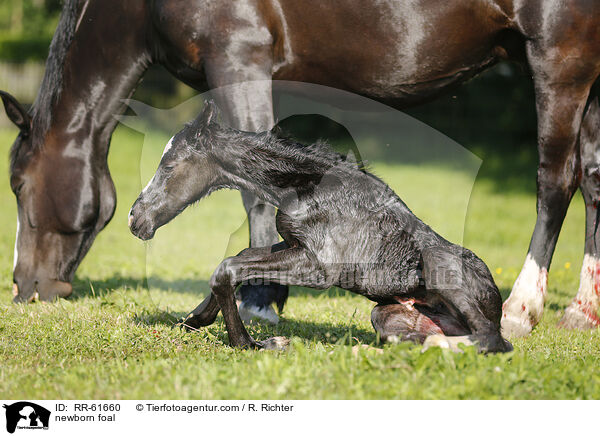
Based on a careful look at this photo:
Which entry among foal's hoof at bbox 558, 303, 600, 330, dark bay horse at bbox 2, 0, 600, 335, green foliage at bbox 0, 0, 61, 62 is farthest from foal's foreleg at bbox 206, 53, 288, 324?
green foliage at bbox 0, 0, 61, 62

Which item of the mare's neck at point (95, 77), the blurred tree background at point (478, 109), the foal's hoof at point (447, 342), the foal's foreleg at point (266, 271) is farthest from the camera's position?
the blurred tree background at point (478, 109)

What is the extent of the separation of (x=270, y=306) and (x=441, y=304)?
160 cm

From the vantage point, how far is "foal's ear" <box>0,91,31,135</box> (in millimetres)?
5480

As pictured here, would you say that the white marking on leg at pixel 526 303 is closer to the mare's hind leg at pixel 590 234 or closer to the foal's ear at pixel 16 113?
the mare's hind leg at pixel 590 234

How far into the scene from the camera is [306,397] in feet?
10.4

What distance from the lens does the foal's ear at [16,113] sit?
216 inches

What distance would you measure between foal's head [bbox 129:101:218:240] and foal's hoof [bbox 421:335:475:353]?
5.41 feet

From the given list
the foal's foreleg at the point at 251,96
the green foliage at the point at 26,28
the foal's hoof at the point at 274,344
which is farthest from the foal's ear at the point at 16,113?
the green foliage at the point at 26,28

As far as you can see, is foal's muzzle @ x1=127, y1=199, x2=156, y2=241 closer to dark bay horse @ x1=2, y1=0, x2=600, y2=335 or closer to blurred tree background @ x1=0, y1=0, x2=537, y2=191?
dark bay horse @ x1=2, y1=0, x2=600, y2=335

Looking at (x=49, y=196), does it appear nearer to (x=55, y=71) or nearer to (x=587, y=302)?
(x=55, y=71)

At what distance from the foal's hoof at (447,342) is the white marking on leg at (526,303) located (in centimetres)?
127
